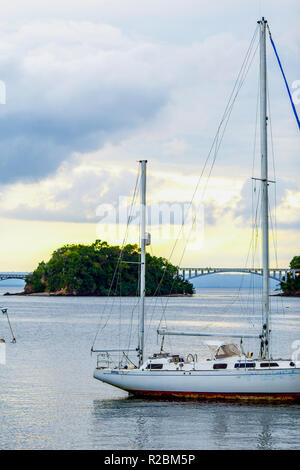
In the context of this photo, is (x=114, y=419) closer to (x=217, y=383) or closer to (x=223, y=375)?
(x=217, y=383)

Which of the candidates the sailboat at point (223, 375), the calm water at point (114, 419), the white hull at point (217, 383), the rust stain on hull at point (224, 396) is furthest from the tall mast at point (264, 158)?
the calm water at point (114, 419)

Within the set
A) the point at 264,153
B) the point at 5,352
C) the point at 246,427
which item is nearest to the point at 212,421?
the point at 246,427

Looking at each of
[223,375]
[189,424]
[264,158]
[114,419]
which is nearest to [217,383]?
[223,375]

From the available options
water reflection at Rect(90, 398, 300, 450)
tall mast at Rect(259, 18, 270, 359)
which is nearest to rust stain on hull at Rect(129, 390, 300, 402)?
water reflection at Rect(90, 398, 300, 450)

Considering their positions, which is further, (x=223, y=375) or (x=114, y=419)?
(x=223, y=375)

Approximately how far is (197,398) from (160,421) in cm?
389

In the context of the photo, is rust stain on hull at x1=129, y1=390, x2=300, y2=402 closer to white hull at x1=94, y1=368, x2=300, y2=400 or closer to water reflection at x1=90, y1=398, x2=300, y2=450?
white hull at x1=94, y1=368, x2=300, y2=400

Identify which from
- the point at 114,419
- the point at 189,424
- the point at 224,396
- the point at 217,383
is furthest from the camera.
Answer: the point at 224,396

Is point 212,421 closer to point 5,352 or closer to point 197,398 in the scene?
point 197,398

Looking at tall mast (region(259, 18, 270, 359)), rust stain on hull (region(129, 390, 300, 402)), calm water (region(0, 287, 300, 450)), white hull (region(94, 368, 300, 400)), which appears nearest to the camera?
calm water (region(0, 287, 300, 450))

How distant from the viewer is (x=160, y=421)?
32.2m

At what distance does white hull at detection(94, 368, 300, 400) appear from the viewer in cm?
3459

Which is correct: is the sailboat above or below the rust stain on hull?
above

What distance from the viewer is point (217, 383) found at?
35.1 metres
